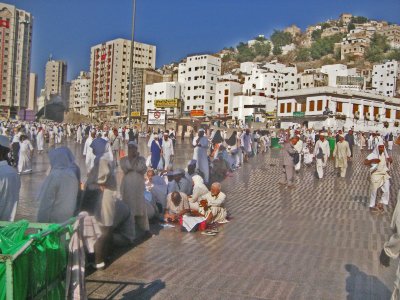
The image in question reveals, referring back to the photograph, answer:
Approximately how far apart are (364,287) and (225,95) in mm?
71064

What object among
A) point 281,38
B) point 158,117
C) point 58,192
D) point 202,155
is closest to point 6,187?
point 58,192

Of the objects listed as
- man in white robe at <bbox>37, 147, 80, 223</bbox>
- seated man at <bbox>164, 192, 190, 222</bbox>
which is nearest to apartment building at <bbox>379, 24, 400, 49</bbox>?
seated man at <bbox>164, 192, 190, 222</bbox>

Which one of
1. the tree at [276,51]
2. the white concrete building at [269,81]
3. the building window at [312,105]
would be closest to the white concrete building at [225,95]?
the white concrete building at [269,81]

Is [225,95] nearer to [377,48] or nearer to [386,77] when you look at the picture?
[386,77]

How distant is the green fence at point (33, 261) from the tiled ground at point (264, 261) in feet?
3.64

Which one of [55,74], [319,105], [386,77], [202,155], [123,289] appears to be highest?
[55,74]

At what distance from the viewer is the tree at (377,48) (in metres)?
102

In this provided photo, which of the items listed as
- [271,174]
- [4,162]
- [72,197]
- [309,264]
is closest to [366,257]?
[309,264]

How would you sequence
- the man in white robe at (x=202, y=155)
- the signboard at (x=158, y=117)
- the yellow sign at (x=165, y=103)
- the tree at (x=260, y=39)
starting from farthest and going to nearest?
1. the tree at (x=260, y=39)
2. the yellow sign at (x=165, y=103)
3. the signboard at (x=158, y=117)
4. the man in white robe at (x=202, y=155)

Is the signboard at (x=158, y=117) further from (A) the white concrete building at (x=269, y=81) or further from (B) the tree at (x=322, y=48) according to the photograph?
(B) the tree at (x=322, y=48)

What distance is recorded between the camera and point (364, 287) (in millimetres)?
4609

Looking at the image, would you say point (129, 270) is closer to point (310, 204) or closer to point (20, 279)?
point (20, 279)

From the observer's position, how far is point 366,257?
573 cm

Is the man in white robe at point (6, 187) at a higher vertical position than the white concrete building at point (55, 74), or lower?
lower
